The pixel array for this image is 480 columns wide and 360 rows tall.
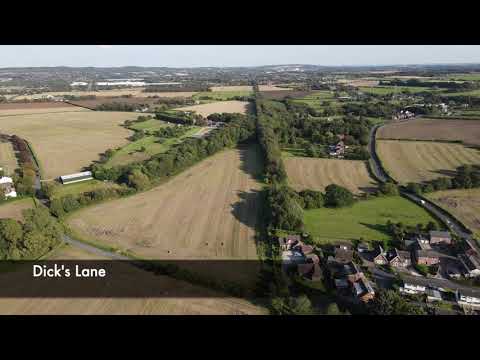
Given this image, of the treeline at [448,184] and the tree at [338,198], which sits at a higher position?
the treeline at [448,184]

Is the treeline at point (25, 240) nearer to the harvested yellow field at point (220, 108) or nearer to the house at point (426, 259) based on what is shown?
the house at point (426, 259)

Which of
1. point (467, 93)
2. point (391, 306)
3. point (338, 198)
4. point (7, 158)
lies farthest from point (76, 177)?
point (467, 93)

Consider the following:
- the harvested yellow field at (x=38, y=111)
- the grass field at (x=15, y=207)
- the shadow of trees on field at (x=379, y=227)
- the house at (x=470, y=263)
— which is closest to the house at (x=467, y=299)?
the house at (x=470, y=263)

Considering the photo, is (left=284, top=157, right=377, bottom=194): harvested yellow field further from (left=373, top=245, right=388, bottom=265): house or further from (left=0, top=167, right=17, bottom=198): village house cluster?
(left=0, top=167, right=17, bottom=198): village house cluster

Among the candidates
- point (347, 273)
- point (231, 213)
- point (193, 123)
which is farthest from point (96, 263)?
point (193, 123)

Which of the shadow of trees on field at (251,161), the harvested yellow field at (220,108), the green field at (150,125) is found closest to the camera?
the shadow of trees on field at (251,161)

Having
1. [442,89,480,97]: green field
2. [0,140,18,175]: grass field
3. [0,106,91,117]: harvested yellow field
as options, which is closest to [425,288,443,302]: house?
[0,140,18,175]: grass field

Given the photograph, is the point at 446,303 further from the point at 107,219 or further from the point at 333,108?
the point at 333,108

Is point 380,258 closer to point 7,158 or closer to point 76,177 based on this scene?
point 76,177
